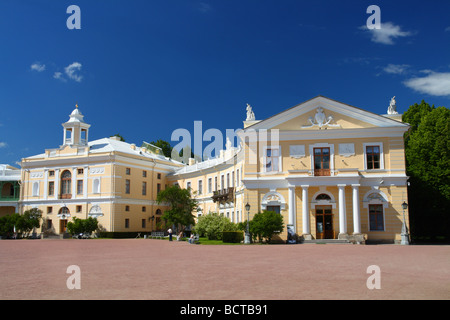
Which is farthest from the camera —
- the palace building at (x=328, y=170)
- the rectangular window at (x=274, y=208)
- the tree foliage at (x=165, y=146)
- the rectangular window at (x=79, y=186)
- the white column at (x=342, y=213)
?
the tree foliage at (x=165, y=146)

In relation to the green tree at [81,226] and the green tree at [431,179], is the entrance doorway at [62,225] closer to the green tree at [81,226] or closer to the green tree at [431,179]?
the green tree at [81,226]

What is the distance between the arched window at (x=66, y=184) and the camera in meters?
54.8

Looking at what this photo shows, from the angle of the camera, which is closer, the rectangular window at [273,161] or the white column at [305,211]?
the white column at [305,211]

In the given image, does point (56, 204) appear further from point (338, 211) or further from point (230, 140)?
point (338, 211)

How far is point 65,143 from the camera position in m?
56.8

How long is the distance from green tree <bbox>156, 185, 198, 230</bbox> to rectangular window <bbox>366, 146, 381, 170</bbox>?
19.6 m

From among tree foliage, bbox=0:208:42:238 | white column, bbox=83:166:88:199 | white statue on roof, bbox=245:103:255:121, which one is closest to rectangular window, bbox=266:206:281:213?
white statue on roof, bbox=245:103:255:121

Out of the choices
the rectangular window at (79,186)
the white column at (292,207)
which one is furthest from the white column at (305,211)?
the rectangular window at (79,186)

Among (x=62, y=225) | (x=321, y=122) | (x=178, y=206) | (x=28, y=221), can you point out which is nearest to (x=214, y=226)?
(x=178, y=206)

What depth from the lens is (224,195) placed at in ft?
152

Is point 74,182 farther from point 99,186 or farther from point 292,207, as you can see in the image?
point 292,207

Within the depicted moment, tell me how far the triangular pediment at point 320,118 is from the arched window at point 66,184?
1174 inches

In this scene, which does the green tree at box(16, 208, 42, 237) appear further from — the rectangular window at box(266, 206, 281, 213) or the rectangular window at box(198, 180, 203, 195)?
the rectangular window at box(266, 206, 281, 213)
